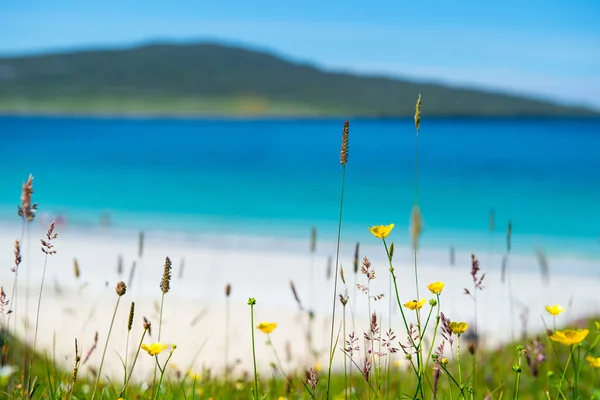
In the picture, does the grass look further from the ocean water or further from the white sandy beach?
the ocean water

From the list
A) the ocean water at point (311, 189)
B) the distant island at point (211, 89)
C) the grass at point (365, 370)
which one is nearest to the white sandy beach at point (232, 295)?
the grass at point (365, 370)

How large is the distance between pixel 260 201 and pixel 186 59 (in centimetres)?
12399

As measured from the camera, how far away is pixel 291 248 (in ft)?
50.4

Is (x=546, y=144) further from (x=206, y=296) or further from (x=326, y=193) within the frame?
(x=206, y=296)

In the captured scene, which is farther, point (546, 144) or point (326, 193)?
point (546, 144)

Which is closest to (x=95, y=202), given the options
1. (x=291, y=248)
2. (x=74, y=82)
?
(x=291, y=248)

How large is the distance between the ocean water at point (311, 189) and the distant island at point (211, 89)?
193 ft

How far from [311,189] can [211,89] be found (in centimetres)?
11150

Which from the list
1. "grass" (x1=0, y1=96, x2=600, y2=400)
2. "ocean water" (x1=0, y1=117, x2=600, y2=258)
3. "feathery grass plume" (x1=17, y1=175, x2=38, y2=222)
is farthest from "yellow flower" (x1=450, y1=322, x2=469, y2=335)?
"ocean water" (x1=0, y1=117, x2=600, y2=258)

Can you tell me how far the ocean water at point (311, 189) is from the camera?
22.5m

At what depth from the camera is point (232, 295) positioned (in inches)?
382

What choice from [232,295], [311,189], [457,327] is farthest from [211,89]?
[457,327]

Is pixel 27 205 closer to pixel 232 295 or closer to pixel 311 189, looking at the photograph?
pixel 232 295

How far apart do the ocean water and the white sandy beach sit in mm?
1563
